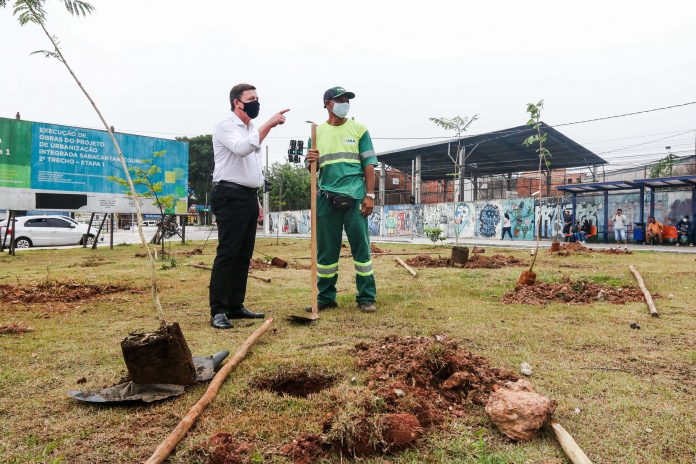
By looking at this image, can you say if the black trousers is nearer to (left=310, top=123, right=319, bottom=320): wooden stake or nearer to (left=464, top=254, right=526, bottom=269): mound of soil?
(left=310, top=123, right=319, bottom=320): wooden stake

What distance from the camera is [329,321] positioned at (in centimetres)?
393

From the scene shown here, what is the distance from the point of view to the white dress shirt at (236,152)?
3857 mm

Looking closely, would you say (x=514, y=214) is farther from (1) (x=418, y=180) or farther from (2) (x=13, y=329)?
(2) (x=13, y=329)

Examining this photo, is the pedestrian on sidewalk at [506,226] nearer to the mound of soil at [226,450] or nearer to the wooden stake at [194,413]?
the wooden stake at [194,413]

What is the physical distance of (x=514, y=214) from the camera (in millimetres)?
26203

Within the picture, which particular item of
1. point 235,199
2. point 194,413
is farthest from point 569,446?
point 235,199

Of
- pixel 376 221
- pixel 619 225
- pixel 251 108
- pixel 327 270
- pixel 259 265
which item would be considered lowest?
pixel 259 265

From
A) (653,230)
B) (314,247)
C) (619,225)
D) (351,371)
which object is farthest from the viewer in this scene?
(619,225)

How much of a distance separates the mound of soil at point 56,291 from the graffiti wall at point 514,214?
35.9 feet

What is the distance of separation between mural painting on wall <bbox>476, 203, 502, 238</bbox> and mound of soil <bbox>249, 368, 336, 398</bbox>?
26.1 metres

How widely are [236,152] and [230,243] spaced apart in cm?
81

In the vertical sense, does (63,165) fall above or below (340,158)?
above

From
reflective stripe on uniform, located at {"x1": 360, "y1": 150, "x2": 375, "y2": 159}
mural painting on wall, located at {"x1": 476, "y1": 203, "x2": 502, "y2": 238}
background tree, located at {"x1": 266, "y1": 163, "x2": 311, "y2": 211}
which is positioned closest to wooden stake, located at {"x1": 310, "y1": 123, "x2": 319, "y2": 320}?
reflective stripe on uniform, located at {"x1": 360, "y1": 150, "x2": 375, "y2": 159}

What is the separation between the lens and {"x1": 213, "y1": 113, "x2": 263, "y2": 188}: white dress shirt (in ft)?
12.7
